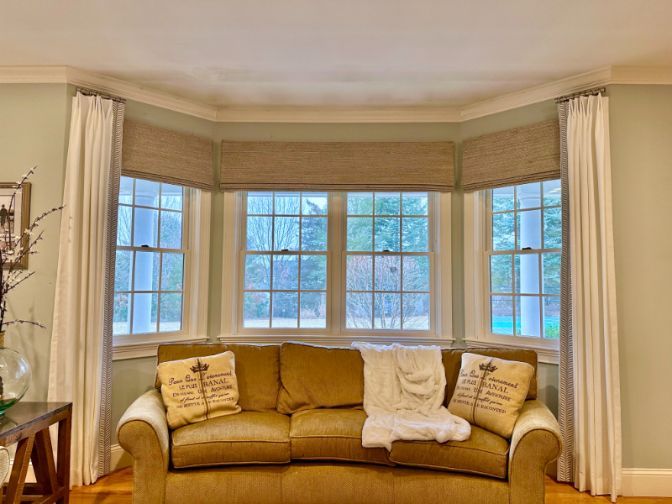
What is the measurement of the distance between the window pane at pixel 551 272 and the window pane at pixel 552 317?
0.07 meters

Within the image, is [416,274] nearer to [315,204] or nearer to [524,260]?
[524,260]

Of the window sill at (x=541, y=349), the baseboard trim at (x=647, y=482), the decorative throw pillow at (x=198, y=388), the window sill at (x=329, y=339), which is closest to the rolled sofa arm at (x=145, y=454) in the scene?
the decorative throw pillow at (x=198, y=388)

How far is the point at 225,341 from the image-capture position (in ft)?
12.6

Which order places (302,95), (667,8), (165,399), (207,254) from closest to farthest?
(667,8) < (165,399) < (302,95) < (207,254)

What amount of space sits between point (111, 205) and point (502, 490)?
3.03 metres

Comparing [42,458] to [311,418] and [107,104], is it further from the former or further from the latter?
[107,104]

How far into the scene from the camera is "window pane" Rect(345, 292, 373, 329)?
392 cm

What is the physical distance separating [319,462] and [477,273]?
6.38 feet

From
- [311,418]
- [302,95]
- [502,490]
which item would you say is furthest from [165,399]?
[302,95]

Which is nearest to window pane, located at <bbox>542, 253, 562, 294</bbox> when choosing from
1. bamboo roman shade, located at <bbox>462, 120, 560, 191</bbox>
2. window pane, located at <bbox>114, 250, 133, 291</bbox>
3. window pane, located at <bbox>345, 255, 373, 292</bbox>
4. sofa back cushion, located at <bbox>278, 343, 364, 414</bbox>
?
bamboo roman shade, located at <bbox>462, 120, 560, 191</bbox>

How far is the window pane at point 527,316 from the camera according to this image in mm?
3535

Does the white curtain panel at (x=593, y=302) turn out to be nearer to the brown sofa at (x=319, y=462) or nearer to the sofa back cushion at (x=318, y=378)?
the brown sofa at (x=319, y=462)

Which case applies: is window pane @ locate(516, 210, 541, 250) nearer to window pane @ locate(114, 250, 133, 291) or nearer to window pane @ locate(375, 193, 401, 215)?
window pane @ locate(375, 193, 401, 215)

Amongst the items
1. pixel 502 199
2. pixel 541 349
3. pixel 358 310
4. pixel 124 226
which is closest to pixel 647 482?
pixel 541 349
